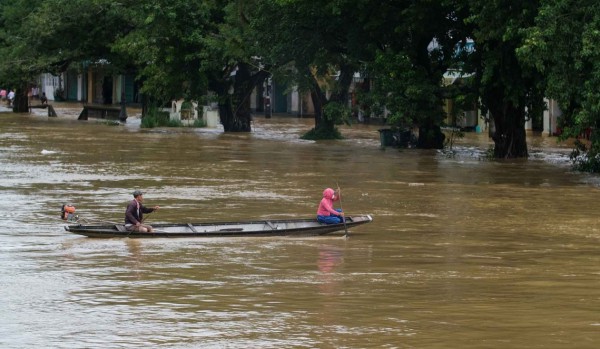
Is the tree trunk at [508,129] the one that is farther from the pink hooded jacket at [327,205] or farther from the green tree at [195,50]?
the pink hooded jacket at [327,205]

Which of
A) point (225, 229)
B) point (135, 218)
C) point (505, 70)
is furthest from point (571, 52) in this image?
point (135, 218)

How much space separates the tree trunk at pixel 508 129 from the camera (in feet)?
131

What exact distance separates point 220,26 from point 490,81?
16.2m

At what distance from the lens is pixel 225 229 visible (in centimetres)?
2158

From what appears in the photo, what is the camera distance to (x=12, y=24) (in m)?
73.8

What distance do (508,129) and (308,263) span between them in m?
22.7

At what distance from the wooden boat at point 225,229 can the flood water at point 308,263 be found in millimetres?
229

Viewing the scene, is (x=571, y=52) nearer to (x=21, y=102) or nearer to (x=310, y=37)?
(x=310, y=37)

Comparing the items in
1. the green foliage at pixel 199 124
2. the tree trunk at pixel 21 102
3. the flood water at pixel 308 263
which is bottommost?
the flood water at pixel 308 263

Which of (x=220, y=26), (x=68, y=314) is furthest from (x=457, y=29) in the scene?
(x=68, y=314)

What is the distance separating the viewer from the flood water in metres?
14.2

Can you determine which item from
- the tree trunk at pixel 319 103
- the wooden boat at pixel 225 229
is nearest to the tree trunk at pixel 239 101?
the tree trunk at pixel 319 103

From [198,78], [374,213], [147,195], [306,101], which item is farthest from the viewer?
[306,101]

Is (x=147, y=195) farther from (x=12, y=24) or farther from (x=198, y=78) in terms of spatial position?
(x=12, y=24)
